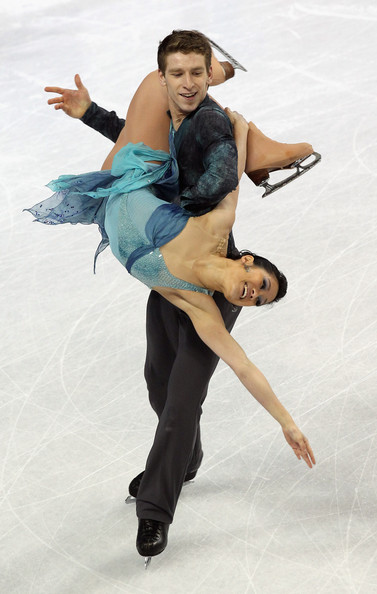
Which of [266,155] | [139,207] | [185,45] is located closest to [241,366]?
[139,207]

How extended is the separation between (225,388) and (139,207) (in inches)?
52.4

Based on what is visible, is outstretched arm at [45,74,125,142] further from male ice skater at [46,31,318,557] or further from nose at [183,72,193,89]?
nose at [183,72,193,89]

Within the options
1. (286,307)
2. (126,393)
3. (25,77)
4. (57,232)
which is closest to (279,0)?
(25,77)

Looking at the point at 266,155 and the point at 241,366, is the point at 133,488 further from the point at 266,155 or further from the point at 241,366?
the point at 266,155

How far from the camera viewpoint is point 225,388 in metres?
4.14

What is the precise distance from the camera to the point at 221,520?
3443 mm

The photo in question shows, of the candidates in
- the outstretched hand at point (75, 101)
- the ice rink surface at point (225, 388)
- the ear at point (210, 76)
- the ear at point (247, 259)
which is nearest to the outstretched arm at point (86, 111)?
the outstretched hand at point (75, 101)

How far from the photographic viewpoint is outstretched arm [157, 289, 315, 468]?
9.80ft

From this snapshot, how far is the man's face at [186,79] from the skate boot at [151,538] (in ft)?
4.63

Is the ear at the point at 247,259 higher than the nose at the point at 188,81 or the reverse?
the reverse

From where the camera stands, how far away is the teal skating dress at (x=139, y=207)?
9.97 feet

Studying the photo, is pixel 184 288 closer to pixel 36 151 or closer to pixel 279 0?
pixel 36 151

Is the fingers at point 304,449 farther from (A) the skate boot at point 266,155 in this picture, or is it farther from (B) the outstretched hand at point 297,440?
(A) the skate boot at point 266,155

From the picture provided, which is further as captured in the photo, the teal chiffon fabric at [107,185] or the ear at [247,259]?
the teal chiffon fabric at [107,185]
